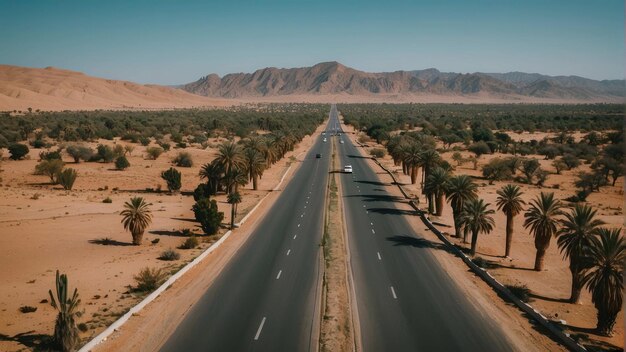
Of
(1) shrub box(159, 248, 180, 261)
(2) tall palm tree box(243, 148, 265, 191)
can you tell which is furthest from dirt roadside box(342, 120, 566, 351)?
(2) tall palm tree box(243, 148, 265, 191)

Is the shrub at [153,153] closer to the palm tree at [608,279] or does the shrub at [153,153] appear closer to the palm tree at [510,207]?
the palm tree at [510,207]

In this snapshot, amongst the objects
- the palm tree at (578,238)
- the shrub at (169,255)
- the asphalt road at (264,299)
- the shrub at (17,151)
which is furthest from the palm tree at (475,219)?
the shrub at (17,151)

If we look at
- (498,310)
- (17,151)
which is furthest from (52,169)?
(498,310)

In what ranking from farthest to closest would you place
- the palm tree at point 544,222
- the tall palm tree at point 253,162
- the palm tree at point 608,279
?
1. the tall palm tree at point 253,162
2. the palm tree at point 544,222
3. the palm tree at point 608,279

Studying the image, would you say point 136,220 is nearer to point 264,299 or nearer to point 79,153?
point 264,299

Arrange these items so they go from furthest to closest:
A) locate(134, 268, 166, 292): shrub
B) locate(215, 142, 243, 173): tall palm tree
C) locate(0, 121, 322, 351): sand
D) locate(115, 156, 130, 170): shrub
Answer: locate(115, 156, 130, 170): shrub → locate(215, 142, 243, 173): tall palm tree → locate(134, 268, 166, 292): shrub → locate(0, 121, 322, 351): sand

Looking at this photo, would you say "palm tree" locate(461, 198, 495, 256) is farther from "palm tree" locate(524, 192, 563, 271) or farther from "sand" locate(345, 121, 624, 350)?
"palm tree" locate(524, 192, 563, 271)

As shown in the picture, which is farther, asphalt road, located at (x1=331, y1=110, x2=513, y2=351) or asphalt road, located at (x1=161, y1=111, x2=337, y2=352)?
asphalt road, located at (x1=331, y1=110, x2=513, y2=351)
